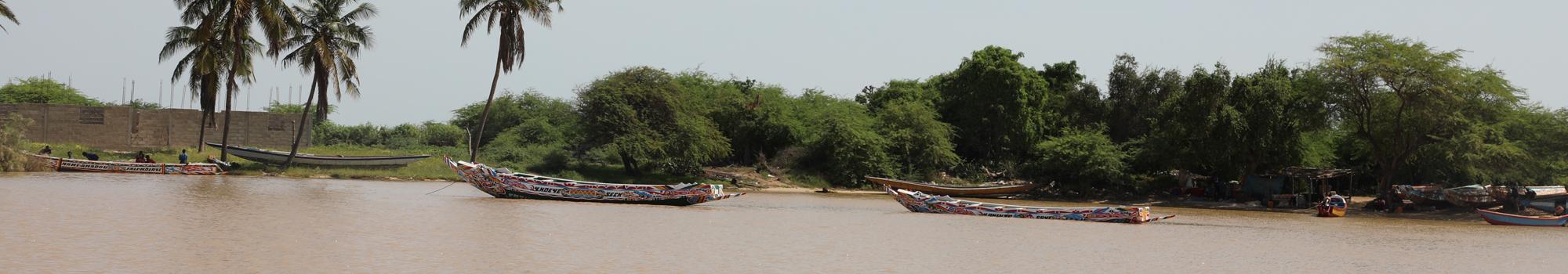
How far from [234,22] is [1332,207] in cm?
3284

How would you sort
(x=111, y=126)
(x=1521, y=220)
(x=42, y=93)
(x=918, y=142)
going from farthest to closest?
1. (x=42, y=93)
2. (x=918, y=142)
3. (x=111, y=126)
4. (x=1521, y=220)

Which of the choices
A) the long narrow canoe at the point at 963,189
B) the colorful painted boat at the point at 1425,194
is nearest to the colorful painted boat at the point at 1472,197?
the colorful painted boat at the point at 1425,194

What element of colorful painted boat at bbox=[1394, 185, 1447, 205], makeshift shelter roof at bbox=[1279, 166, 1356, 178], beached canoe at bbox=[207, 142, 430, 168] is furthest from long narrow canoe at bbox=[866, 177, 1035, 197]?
beached canoe at bbox=[207, 142, 430, 168]

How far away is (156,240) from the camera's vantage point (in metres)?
14.8

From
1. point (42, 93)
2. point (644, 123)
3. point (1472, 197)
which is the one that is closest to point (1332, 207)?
point (1472, 197)

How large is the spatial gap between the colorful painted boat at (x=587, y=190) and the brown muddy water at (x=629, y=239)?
0.47 meters

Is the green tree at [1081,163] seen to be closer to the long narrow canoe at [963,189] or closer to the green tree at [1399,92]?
the long narrow canoe at [963,189]

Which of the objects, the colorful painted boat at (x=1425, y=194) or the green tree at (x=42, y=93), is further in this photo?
the green tree at (x=42, y=93)

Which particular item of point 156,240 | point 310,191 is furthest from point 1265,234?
point 310,191

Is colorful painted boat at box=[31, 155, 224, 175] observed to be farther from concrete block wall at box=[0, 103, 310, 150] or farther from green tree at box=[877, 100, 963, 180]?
green tree at box=[877, 100, 963, 180]

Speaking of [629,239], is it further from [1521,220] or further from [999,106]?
[999,106]

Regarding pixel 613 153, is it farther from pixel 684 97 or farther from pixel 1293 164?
pixel 1293 164

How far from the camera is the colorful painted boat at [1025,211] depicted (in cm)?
2566

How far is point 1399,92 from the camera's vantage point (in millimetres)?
33750
